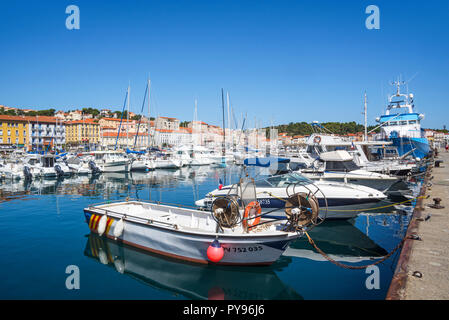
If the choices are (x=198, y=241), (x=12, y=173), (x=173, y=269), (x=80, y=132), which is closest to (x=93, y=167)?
(x=12, y=173)

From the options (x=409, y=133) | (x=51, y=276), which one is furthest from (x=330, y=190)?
(x=409, y=133)

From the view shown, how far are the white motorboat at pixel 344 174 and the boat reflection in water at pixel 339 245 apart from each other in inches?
164

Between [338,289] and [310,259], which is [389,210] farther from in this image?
[338,289]

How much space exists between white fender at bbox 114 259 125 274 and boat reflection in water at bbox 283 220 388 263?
5.17 metres

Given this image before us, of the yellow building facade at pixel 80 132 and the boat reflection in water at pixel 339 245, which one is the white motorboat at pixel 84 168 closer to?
the boat reflection in water at pixel 339 245

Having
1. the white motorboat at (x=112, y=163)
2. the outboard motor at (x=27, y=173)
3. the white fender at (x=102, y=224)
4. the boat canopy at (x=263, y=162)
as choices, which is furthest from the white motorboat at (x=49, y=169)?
the white fender at (x=102, y=224)

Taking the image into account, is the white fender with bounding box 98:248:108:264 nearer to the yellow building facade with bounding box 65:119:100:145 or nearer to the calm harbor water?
the calm harbor water

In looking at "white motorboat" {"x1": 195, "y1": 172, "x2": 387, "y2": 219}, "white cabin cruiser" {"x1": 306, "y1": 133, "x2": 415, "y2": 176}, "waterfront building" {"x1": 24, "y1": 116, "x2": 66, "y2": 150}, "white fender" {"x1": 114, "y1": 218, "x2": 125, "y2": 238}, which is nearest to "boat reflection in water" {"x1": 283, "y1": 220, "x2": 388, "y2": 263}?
"white motorboat" {"x1": 195, "y1": 172, "x2": 387, "y2": 219}

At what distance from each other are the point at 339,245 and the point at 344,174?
738 centimetres

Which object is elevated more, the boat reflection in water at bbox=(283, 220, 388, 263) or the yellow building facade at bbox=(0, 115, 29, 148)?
the yellow building facade at bbox=(0, 115, 29, 148)

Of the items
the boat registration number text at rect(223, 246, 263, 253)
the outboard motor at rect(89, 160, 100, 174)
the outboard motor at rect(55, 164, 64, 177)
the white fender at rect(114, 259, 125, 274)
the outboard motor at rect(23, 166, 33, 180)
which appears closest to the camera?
the boat registration number text at rect(223, 246, 263, 253)

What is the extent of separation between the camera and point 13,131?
91.3 metres

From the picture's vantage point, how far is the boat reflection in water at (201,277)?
276 inches

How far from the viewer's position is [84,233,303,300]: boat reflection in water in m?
7.00
